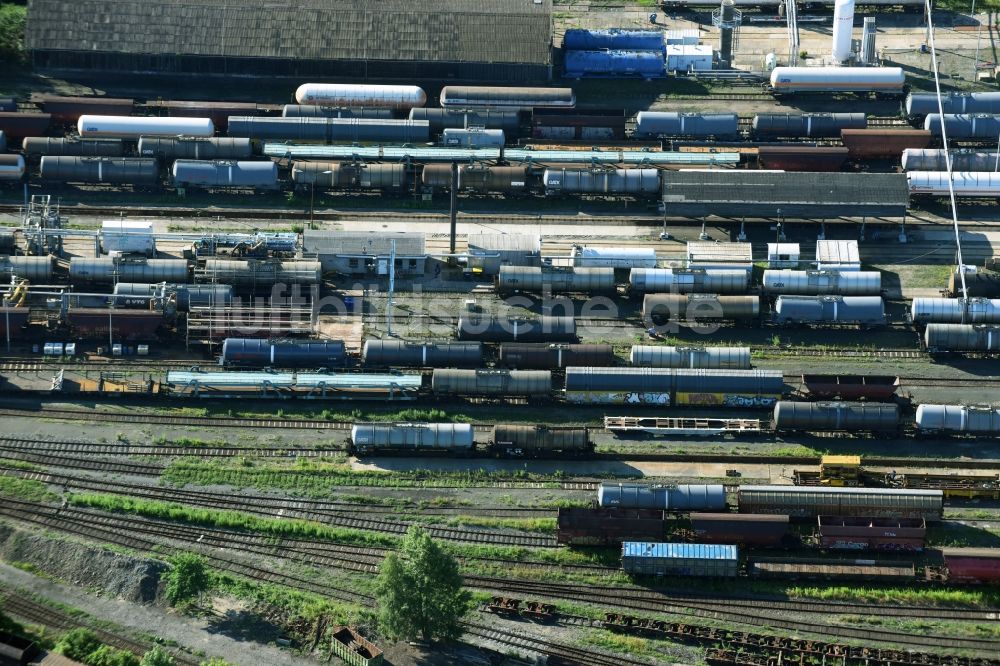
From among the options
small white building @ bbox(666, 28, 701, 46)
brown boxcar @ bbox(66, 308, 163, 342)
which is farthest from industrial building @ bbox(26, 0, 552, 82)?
brown boxcar @ bbox(66, 308, 163, 342)

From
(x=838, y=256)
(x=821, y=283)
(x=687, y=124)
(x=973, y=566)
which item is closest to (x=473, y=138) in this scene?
(x=687, y=124)

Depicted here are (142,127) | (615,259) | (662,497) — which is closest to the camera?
(662,497)

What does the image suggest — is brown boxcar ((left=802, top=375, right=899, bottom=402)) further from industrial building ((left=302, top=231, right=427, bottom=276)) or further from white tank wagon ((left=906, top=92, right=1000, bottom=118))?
white tank wagon ((left=906, top=92, right=1000, bottom=118))

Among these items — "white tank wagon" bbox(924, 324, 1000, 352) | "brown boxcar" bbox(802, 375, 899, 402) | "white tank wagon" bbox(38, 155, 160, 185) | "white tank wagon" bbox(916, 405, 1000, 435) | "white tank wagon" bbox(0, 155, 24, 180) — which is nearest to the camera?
"white tank wagon" bbox(916, 405, 1000, 435)

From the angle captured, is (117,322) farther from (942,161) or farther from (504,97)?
(942,161)

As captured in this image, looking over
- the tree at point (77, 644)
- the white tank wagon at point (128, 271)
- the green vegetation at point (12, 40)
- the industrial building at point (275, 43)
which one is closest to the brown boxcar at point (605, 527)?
the tree at point (77, 644)

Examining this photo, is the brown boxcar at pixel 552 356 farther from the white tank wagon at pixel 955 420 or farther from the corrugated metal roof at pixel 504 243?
the white tank wagon at pixel 955 420
